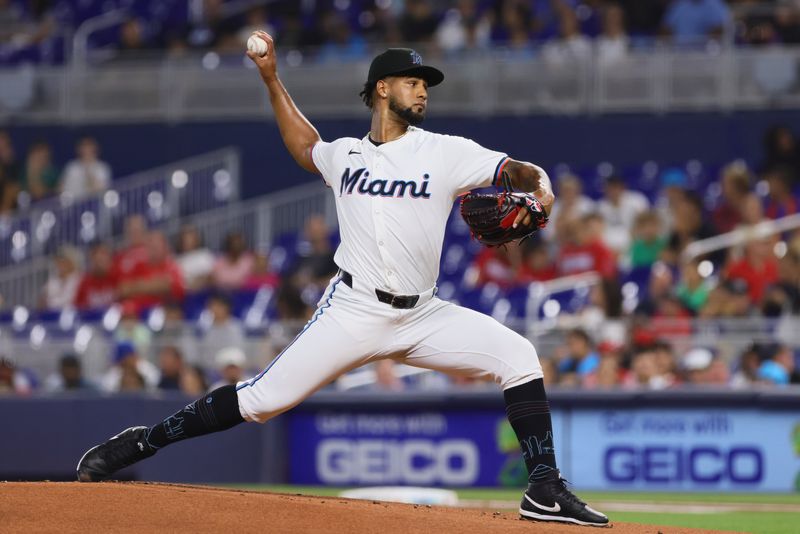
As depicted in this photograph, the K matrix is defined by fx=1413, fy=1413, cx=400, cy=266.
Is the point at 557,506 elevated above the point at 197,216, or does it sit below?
below

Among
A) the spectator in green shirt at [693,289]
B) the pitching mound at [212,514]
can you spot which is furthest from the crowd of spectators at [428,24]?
the pitching mound at [212,514]

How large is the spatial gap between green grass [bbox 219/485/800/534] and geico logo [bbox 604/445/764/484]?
1.04ft

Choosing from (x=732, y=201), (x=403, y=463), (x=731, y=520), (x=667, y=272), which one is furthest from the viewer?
(x=732, y=201)

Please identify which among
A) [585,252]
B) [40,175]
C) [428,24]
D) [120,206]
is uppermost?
[428,24]

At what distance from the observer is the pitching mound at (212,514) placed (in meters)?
5.76

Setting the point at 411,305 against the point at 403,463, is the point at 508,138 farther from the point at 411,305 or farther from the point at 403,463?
the point at 411,305

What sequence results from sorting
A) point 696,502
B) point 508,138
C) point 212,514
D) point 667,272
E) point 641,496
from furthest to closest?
point 508,138, point 667,272, point 641,496, point 696,502, point 212,514

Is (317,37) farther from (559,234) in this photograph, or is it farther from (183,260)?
(559,234)

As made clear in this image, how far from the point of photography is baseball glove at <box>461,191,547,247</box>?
5.98 metres

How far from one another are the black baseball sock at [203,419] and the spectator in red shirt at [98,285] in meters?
8.72

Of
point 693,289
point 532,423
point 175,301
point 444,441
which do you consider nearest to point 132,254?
point 175,301

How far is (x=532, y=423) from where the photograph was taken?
246 inches

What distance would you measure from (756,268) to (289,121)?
7.05m

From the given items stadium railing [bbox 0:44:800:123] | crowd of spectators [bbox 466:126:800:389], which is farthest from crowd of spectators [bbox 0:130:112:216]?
crowd of spectators [bbox 466:126:800:389]
